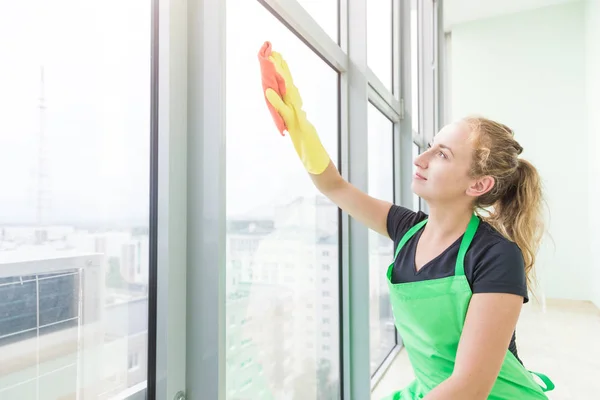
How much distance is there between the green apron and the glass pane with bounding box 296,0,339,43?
106cm

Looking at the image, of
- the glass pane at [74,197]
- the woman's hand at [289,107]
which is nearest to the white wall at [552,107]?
the woman's hand at [289,107]

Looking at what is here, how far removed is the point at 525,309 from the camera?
166 inches

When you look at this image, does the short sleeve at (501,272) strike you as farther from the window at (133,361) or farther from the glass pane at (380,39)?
the glass pane at (380,39)

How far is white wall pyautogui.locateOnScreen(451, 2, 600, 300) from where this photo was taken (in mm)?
4711

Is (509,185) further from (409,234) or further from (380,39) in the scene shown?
(380,39)

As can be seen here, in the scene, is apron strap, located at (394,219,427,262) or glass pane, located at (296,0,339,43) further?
glass pane, located at (296,0,339,43)

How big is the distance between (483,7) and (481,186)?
4783 millimetres

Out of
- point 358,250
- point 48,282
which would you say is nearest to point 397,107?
point 358,250

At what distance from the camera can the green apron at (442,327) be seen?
96 centimetres

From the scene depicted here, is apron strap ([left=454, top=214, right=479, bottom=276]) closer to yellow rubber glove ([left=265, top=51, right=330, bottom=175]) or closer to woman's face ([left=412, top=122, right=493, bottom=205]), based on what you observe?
woman's face ([left=412, top=122, right=493, bottom=205])

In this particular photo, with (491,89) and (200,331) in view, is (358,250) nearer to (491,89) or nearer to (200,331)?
(200,331)

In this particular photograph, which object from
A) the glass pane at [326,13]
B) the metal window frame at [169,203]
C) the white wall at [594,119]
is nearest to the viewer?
the metal window frame at [169,203]

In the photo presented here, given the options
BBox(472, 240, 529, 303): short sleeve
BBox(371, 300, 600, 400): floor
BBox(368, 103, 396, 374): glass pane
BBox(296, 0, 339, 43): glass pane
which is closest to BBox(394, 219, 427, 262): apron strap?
BBox(472, 240, 529, 303): short sleeve

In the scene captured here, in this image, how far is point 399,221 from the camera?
126cm
